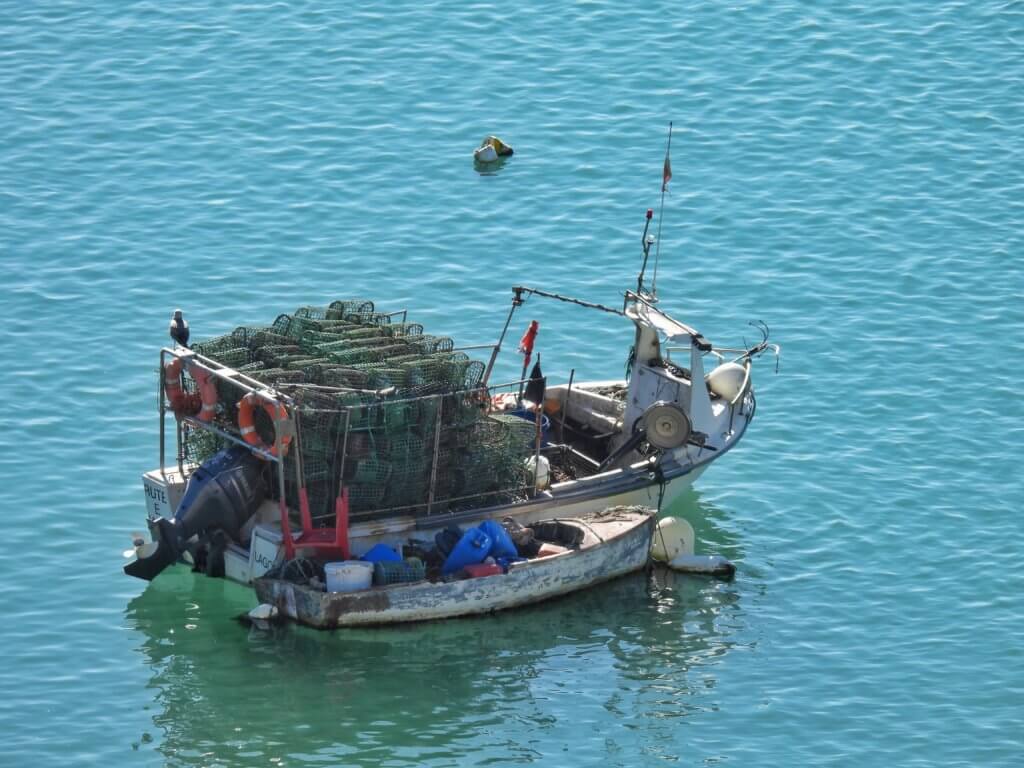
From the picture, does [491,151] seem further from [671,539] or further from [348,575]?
[348,575]

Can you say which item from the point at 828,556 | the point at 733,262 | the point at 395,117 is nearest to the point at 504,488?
the point at 828,556

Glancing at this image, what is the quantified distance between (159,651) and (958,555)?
10146 mm

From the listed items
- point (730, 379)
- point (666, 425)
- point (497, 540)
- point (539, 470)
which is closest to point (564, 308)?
point (730, 379)

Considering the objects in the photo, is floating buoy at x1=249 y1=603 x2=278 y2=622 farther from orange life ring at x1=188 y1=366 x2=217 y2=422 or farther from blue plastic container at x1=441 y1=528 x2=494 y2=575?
orange life ring at x1=188 y1=366 x2=217 y2=422

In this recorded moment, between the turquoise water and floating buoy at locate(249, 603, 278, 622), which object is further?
floating buoy at locate(249, 603, 278, 622)

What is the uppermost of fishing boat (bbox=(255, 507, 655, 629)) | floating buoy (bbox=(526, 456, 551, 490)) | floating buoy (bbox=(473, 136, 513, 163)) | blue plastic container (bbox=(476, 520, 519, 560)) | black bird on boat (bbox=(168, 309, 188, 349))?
floating buoy (bbox=(473, 136, 513, 163))

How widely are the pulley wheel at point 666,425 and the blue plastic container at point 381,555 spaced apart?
402cm

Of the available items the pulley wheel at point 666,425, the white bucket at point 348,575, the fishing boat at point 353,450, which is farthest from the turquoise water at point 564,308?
the pulley wheel at point 666,425

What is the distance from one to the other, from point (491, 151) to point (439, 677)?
15847mm

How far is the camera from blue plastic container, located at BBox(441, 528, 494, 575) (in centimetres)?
2384

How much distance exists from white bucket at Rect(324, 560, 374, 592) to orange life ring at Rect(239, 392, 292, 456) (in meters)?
1.44

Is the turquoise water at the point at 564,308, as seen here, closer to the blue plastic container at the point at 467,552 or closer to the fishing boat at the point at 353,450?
the blue plastic container at the point at 467,552

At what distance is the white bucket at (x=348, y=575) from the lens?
76.4ft

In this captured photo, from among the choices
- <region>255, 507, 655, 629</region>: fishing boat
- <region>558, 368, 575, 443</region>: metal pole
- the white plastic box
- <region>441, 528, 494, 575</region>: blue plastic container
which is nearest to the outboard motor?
the white plastic box
